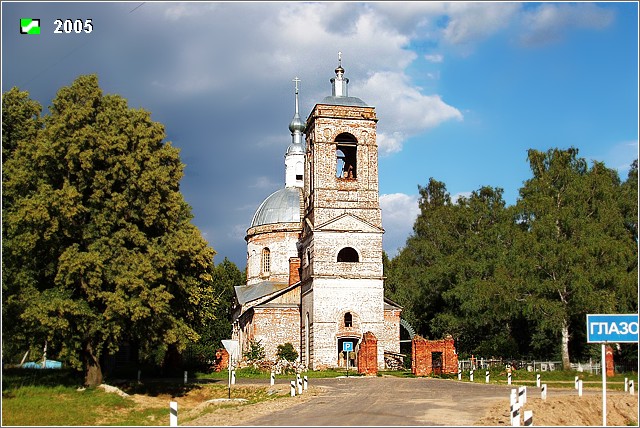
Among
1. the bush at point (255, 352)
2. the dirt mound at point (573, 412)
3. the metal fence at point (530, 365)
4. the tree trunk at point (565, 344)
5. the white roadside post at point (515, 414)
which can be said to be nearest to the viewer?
the white roadside post at point (515, 414)

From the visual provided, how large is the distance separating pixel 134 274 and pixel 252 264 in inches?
1418

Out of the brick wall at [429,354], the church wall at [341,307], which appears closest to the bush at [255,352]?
the church wall at [341,307]

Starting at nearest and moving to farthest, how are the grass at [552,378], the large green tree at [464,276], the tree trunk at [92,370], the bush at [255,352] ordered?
1. the tree trunk at [92,370]
2. the grass at [552,378]
3. the large green tree at [464,276]
4. the bush at [255,352]

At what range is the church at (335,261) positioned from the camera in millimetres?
47344

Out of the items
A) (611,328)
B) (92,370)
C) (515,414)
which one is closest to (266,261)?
(92,370)

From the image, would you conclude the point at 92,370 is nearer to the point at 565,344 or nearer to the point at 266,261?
the point at 565,344

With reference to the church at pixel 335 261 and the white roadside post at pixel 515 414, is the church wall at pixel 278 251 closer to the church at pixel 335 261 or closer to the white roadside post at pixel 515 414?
the church at pixel 335 261

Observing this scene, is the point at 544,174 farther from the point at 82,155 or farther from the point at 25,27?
the point at 25,27

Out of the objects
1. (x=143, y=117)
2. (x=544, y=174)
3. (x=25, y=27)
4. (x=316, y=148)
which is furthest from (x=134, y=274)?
(x=544, y=174)

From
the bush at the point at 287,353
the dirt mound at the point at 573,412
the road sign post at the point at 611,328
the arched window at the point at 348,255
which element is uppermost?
the arched window at the point at 348,255

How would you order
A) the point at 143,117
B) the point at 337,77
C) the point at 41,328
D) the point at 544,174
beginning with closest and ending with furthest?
the point at 41,328 → the point at 143,117 → the point at 544,174 → the point at 337,77

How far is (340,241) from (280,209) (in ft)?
44.0

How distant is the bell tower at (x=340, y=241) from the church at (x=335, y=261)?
2.5 inches

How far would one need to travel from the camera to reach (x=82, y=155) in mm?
26109
